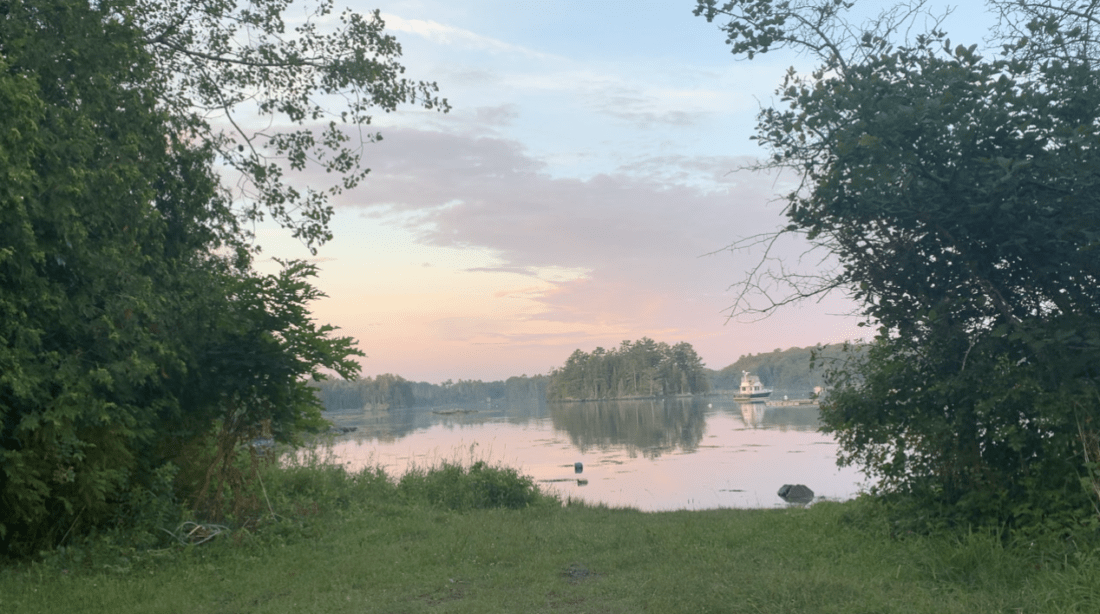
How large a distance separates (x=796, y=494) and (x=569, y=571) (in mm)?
12546

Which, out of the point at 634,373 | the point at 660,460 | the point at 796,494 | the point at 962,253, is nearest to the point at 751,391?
the point at 634,373

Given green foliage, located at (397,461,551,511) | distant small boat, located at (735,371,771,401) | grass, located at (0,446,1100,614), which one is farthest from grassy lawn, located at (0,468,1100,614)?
distant small boat, located at (735,371,771,401)

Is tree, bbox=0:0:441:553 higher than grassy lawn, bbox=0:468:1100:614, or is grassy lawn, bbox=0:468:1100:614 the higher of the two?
tree, bbox=0:0:441:553

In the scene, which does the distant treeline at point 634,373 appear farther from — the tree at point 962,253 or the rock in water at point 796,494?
the tree at point 962,253

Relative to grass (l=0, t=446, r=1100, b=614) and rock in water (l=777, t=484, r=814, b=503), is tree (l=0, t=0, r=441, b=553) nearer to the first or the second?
grass (l=0, t=446, r=1100, b=614)

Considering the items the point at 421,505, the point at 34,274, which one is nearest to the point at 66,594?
the point at 34,274

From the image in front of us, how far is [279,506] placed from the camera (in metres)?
11.7

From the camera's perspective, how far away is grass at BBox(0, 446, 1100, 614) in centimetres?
684

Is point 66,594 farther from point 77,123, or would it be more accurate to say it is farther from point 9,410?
point 77,123

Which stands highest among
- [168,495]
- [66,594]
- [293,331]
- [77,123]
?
[77,123]

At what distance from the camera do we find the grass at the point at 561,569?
6.84 metres

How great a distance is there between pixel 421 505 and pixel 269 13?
8.87 meters

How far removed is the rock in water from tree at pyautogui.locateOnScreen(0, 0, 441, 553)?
12118 mm

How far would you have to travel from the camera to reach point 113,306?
912 cm
